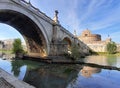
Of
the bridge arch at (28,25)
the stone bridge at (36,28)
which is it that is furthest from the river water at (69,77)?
the stone bridge at (36,28)

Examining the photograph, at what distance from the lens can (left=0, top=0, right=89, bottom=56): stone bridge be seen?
84.6ft

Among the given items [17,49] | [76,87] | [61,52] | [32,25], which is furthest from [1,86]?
[17,49]

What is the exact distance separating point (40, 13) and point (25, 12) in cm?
567

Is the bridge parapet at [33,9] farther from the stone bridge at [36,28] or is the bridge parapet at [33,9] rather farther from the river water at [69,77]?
the river water at [69,77]

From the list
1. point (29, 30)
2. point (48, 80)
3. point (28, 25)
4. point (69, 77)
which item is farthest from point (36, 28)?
point (48, 80)

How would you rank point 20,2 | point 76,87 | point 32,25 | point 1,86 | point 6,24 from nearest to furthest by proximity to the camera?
1. point 1,86
2. point 76,87
3. point 20,2
4. point 32,25
5. point 6,24

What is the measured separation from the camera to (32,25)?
96.1 ft

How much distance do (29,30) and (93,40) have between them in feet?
218

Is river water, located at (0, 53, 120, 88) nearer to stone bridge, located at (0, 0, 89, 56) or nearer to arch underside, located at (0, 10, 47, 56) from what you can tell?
stone bridge, located at (0, 0, 89, 56)

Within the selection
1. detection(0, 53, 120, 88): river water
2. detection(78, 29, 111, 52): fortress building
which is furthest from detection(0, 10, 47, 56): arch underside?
detection(78, 29, 111, 52): fortress building

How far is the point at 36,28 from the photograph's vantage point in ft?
97.8

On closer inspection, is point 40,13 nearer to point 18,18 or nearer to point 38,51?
point 18,18

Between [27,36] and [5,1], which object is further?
[27,36]

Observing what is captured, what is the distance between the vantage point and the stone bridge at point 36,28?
25781mm
